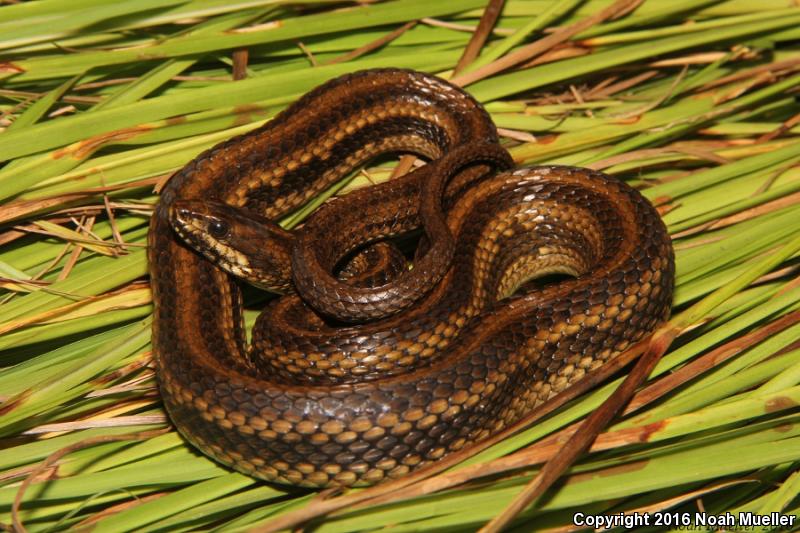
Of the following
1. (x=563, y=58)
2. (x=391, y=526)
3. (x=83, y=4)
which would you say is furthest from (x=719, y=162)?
(x=83, y=4)

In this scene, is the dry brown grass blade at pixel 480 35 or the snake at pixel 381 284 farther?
the dry brown grass blade at pixel 480 35

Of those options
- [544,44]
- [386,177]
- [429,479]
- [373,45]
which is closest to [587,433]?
[429,479]

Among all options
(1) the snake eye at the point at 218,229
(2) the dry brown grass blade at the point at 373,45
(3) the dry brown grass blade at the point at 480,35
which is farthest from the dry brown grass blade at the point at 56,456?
(3) the dry brown grass blade at the point at 480,35

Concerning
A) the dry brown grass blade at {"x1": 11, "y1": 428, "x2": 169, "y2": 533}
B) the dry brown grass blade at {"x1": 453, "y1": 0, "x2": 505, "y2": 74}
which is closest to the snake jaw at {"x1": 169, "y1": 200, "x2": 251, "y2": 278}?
the dry brown grass blade at {"x1": 11, "y1": 428, "x2": 169, "y2": 533}

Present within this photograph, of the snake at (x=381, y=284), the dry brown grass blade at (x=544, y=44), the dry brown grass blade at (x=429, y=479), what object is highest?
the dry brown grass blade at (x=544, y=44)

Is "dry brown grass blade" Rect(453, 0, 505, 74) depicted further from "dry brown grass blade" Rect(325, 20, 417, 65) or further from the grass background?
"dry brown grass blade" Rect(325, 20, 417, 65)

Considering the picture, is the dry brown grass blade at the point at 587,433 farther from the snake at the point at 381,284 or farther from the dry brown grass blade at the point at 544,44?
the dry brown grass blade at the point at 544,44
